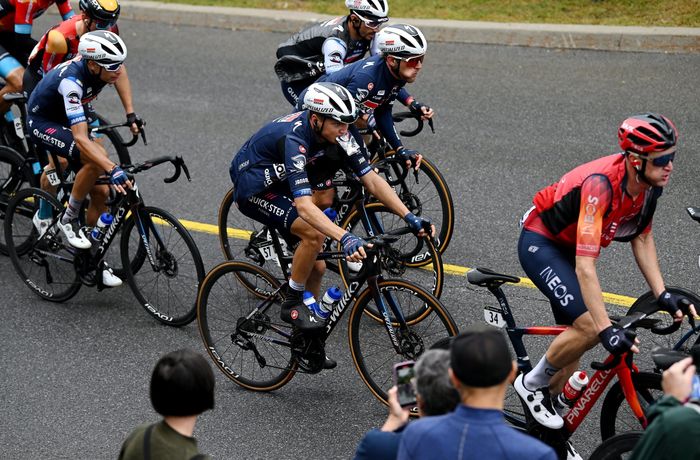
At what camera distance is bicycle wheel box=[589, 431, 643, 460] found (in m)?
4.92

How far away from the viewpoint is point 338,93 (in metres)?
6.27

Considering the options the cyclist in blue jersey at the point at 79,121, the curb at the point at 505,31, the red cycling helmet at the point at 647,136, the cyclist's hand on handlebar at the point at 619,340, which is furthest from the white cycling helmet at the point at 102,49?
the curb at the point at 505,31

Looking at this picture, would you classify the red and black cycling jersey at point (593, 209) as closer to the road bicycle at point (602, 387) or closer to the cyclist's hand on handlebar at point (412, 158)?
the road bicycle at point (602, 387)

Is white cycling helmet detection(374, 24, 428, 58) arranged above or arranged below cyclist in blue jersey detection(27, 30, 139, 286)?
above

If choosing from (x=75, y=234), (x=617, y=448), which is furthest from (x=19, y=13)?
(x=617, y=448)

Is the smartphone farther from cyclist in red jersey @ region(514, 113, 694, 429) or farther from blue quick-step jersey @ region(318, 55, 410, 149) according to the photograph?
blue quick-step jersey @ region(318, 55, 410, 149)

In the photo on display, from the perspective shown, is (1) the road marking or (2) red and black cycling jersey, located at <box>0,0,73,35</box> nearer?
(1) the road marking

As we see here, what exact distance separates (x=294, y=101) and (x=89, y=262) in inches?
96.8

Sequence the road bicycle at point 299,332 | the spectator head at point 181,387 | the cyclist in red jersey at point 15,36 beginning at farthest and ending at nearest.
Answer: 1. the cyclist in red jersey at point 15,36
2. the road bicycle at point 299,332
3. the spectator head at point 181,387

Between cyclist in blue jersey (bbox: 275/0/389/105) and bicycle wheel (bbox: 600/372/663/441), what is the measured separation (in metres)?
4.20

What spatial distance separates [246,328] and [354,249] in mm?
1446

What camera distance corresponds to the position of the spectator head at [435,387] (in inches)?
152

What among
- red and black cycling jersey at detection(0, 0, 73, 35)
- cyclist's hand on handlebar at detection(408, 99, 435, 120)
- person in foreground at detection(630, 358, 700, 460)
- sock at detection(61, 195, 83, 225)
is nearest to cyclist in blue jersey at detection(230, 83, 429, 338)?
sock at detection(61, 195, 83, 225)

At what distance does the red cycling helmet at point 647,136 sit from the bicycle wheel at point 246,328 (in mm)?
2558
